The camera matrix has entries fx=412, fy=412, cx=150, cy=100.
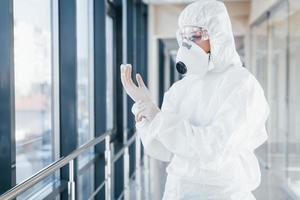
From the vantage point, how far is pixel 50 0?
8.21 ft

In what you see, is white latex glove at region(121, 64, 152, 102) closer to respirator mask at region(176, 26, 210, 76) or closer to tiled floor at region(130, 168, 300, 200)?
respirator mask at region(176, 26, 210, 76)

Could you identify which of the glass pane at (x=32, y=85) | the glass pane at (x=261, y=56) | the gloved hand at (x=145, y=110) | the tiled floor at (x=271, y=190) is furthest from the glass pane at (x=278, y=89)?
the gloved hand at (x=145, y=110)

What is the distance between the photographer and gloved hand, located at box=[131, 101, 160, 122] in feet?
4.49

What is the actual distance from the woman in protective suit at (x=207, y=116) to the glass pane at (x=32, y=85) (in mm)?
794

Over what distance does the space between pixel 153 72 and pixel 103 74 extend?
3.41 metres

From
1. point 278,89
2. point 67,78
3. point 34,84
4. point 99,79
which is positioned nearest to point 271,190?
point 278,89

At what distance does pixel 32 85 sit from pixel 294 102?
2.82 meters

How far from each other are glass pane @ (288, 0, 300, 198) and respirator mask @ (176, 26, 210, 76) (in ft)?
9.13

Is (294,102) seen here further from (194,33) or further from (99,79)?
(194,33)

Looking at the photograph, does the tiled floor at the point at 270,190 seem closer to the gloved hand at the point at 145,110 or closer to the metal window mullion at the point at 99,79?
the metal window mullion at the point at 99,79

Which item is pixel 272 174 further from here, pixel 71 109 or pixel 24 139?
pixel 24 139

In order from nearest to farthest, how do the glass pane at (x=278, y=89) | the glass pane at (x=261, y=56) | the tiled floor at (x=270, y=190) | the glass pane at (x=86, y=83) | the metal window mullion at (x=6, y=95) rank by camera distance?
the metal window mullion at (x=6, y=95) → the glass pane at (x=86, y=83) → the tiled floor at (x=270, y=190) → the glass pane at (x=278, y=89) → the glass pane at (x=261, y=56)

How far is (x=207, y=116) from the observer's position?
1.34m

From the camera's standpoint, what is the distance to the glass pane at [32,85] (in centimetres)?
201
